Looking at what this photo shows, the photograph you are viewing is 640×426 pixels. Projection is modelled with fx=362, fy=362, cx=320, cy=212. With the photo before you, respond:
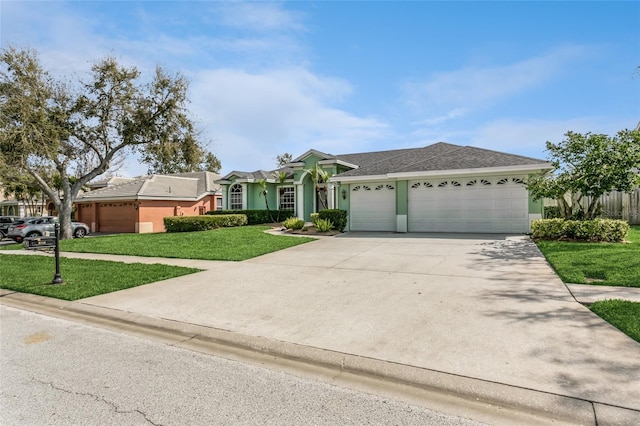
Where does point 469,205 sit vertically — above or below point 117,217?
above

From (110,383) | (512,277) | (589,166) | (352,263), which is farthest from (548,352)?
(589,166)

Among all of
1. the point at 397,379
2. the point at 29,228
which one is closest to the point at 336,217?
the point at 397,379

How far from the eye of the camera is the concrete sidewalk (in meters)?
3.34

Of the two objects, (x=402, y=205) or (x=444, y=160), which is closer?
(x=444, y=160)

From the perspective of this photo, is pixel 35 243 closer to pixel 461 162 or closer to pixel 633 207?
pixel 461 162

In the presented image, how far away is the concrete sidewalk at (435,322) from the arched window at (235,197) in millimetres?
18725

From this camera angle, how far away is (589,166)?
494 inches

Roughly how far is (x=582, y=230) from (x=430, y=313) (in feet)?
32.3

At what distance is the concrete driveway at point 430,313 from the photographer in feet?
12.0

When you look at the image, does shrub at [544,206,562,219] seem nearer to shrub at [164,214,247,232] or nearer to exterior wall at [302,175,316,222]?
exterior wall at [302,175,316,222]

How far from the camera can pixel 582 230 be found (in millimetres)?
12195

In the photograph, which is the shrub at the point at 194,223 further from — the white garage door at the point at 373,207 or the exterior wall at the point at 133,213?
the white garage door at the point at 373,207

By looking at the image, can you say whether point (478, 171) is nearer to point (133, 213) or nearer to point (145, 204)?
point (145, 204)

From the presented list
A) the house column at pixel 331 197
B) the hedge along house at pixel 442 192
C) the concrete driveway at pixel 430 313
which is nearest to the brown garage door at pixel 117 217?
the house column at pixel 331 197
